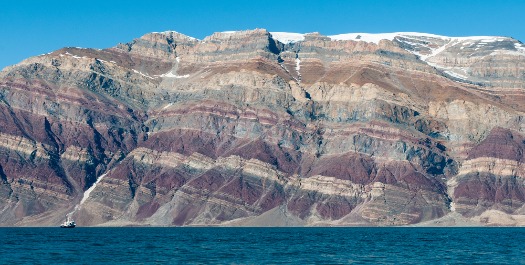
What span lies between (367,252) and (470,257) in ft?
72.1

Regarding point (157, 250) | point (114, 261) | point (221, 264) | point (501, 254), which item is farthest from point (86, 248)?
point (501, 254)

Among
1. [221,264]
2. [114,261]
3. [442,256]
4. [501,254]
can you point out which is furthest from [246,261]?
[501,254]

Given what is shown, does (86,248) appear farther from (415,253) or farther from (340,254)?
(415,253)

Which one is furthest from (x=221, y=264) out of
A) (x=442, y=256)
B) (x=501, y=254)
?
(x=501, y=254)

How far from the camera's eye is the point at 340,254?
184m

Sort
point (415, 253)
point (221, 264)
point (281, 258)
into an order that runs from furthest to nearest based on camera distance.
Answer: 1. point (415, 253)
2. point (281, 258)
3. point (221, 264)

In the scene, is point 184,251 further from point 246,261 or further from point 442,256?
point 442,256

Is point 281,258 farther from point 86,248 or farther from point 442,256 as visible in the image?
point 86,248

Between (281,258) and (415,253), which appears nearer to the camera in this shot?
(281,258)

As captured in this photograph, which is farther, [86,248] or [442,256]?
[86,248]

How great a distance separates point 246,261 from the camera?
166875 mm

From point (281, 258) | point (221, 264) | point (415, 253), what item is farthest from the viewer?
point (415, 253)

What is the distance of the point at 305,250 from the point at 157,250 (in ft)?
94.9

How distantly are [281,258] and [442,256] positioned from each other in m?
29.8
